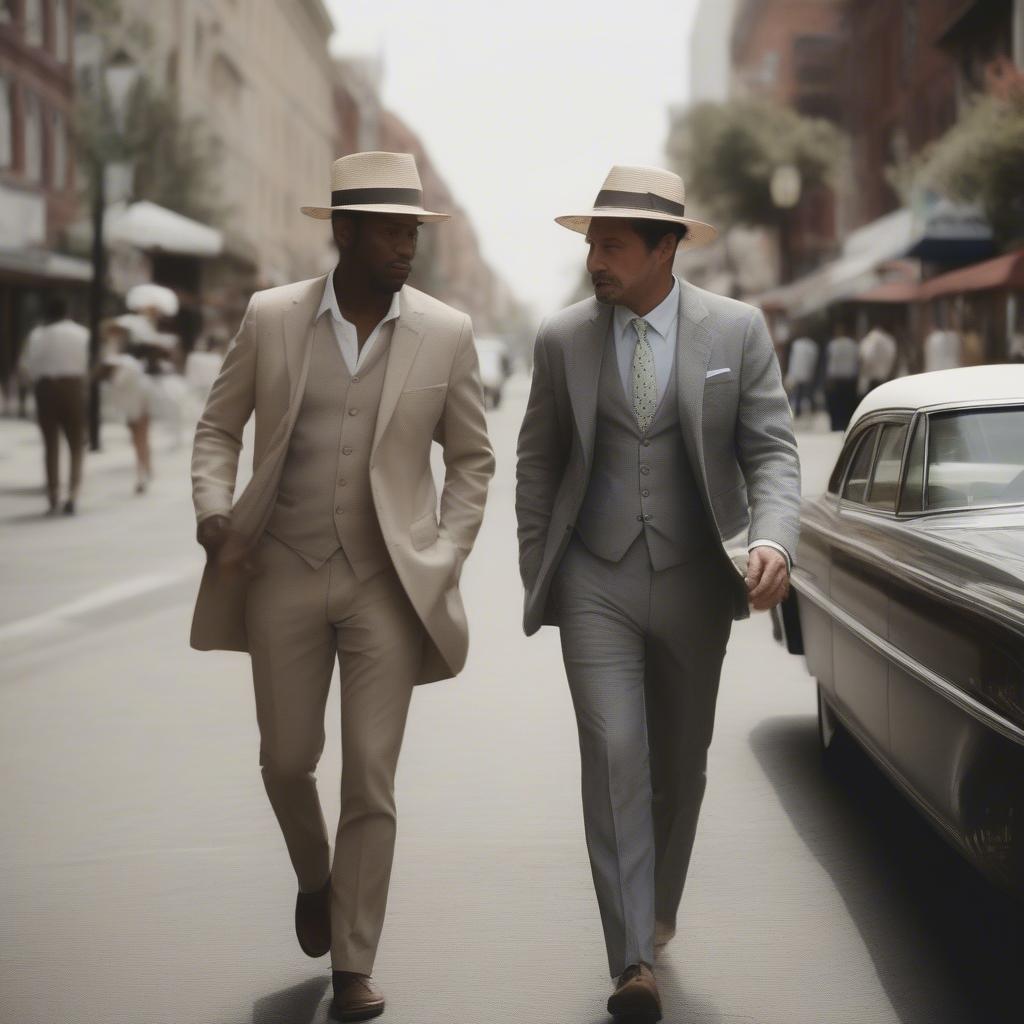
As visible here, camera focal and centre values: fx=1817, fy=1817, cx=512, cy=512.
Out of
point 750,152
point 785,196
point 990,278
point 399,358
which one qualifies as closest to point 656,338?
point 399,358

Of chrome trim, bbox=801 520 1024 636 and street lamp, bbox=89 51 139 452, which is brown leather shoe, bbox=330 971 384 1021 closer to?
chrome trim, bbox=801 520 1024 636

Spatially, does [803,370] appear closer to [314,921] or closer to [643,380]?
[643,380]

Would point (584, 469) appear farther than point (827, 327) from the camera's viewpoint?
No

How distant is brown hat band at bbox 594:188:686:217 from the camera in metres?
4.28

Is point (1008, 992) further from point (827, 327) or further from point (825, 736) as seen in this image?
point (827, 327)

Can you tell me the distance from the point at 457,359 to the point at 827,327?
45.6m

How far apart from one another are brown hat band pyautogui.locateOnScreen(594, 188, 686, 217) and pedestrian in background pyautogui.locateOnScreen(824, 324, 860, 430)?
23942 millimetres

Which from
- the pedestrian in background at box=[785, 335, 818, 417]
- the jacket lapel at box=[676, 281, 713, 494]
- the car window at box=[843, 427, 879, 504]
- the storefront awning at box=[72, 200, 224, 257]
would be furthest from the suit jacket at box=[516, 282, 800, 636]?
the pedestrian in background at box=[785, 335, 818, 417]

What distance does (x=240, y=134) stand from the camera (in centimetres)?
6212

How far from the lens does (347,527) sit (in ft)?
13.8

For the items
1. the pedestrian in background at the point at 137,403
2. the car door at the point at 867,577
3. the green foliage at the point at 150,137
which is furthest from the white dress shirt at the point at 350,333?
the green foliage at the point at 150,137

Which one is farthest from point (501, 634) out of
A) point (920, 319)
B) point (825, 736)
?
point (920, 319)

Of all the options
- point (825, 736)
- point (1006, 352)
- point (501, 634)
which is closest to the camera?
point (825, 736)

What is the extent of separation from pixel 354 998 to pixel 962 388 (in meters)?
2.95
